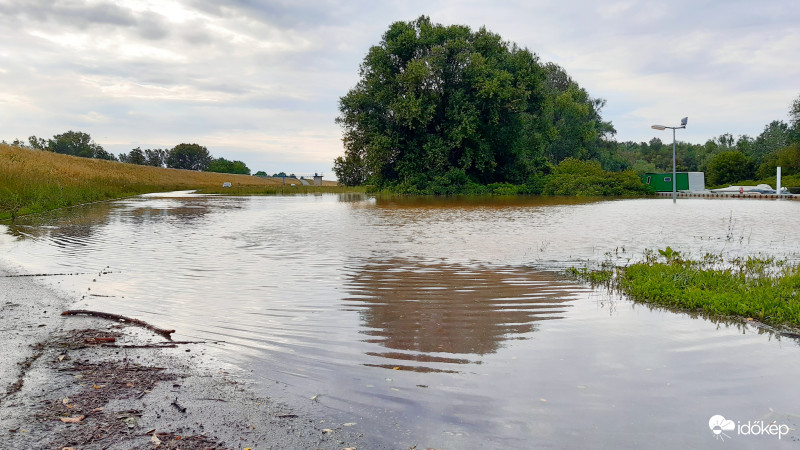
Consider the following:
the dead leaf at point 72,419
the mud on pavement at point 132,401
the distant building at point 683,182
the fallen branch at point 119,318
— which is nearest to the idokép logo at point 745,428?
the mud on pavement at point 132,401

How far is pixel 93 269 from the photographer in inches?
426

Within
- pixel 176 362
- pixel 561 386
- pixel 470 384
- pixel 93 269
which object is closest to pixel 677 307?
pixel 561 386

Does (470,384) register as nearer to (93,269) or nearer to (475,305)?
(475,305)

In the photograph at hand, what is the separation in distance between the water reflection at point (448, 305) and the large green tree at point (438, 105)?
4283 cm

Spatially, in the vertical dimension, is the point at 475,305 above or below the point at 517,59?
below

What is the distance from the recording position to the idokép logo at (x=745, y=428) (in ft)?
13.1

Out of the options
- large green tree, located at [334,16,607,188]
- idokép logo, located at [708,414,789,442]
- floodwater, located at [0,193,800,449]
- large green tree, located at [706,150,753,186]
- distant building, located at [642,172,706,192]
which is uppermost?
large green tree, located at [334,16,607,188]

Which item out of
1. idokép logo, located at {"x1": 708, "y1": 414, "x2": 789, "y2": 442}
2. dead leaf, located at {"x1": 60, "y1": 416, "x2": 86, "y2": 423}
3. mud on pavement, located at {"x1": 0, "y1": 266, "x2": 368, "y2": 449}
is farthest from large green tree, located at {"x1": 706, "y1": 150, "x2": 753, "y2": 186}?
dead leaf, located at {"x1": 60, "y1": 416, "x2": 86, "y2": 423}

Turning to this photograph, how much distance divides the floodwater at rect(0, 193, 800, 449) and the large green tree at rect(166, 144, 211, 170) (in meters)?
165

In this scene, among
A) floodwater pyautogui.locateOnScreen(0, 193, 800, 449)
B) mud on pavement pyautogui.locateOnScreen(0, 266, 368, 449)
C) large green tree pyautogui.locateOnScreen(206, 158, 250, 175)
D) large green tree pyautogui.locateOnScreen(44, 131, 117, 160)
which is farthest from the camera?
large green tree pyautogui.locateOnScreen(206, 158, 250, 175)

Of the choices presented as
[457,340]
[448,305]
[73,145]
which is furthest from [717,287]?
[73,145]

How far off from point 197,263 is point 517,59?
51287mm

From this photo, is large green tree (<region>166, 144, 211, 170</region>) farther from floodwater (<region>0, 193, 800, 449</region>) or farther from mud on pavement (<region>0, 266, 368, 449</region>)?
mud on pavement (<region>0, 266, 368, 449</region>)

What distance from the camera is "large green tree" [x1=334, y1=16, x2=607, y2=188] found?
53.9 meters
